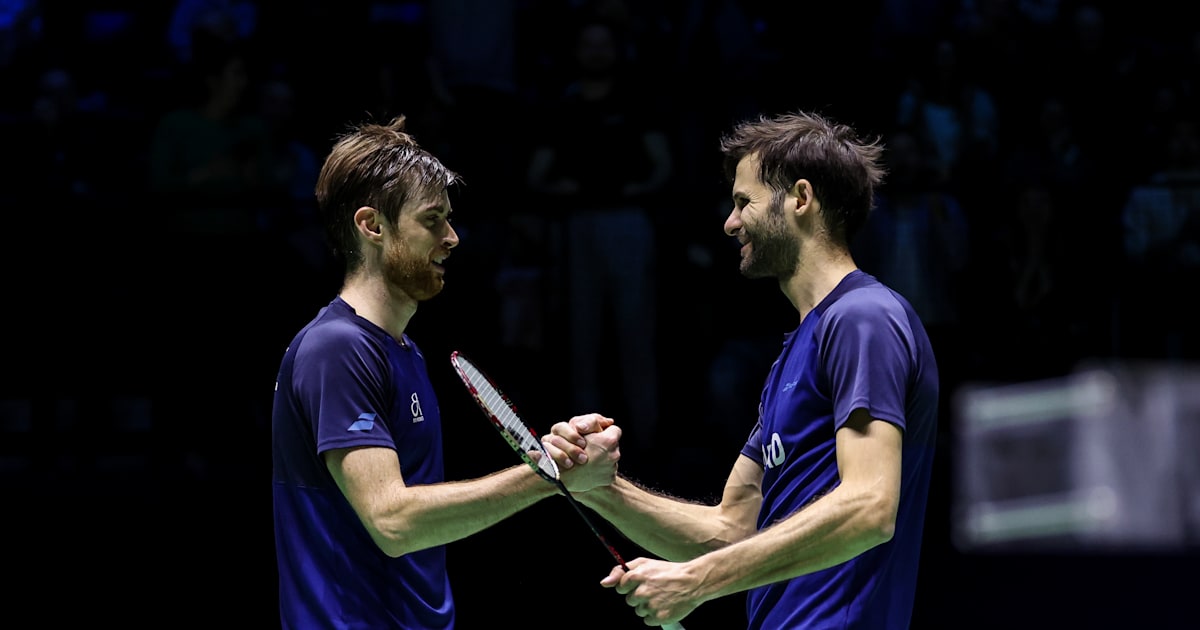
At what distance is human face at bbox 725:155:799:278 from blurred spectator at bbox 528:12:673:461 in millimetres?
2675

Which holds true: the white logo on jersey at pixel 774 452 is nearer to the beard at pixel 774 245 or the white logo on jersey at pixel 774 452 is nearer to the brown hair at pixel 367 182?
the beard at pixel 774 245

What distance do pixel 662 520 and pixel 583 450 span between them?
26 cm

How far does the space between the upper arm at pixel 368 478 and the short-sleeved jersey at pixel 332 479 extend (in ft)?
0.07

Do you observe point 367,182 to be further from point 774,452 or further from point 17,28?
point 17,28

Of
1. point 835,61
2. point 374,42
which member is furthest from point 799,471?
point 374,42

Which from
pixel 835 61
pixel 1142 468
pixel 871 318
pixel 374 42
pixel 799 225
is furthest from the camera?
pixel 374 42

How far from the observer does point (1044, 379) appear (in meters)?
5.62

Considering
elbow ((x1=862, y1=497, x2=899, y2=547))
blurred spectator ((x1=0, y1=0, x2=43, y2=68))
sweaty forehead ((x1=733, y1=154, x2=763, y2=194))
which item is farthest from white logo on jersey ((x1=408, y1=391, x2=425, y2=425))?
blurred spectator ((x1=0, y1=0, x2=43, y2=68))

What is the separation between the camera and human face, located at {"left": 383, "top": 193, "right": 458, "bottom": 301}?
3039 millimetres

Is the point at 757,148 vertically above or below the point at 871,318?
above

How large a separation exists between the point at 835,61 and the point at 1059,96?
0.99 meters

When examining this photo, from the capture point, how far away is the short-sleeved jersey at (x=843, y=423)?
2617 mm

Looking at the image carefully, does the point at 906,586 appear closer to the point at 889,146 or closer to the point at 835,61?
the point at 889,146

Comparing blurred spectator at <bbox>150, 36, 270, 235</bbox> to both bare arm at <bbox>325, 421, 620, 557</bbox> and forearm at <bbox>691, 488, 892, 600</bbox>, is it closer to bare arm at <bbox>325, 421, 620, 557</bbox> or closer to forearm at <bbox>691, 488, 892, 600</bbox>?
bare arm at <bbox>325, 421, 620, 557</bbox>
